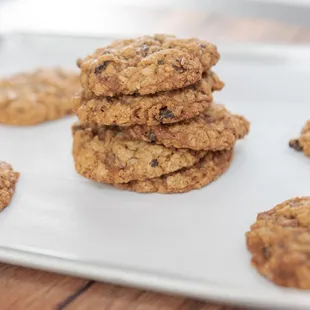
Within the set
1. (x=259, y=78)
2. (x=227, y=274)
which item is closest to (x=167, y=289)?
(x=227, y=274)

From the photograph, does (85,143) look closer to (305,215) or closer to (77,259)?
(77,259)

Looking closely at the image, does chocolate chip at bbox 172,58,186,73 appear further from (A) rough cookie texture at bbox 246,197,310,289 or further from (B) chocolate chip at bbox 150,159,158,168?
(A) rough cookie texture at bbox 246,197,310,289

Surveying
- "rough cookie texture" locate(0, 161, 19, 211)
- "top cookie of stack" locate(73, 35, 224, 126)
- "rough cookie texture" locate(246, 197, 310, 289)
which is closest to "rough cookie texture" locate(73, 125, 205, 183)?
"top cookie of stack" locate(73, 35, 224, 126)

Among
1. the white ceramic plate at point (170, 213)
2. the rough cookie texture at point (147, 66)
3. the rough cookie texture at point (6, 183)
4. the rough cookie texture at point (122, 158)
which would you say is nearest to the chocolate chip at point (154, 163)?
the rough cookie texture at point (122, 158)

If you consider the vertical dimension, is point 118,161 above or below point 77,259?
above

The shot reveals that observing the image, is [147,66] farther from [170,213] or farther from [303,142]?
[303,142]

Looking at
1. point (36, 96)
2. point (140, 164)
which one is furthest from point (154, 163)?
point (36, 96)
